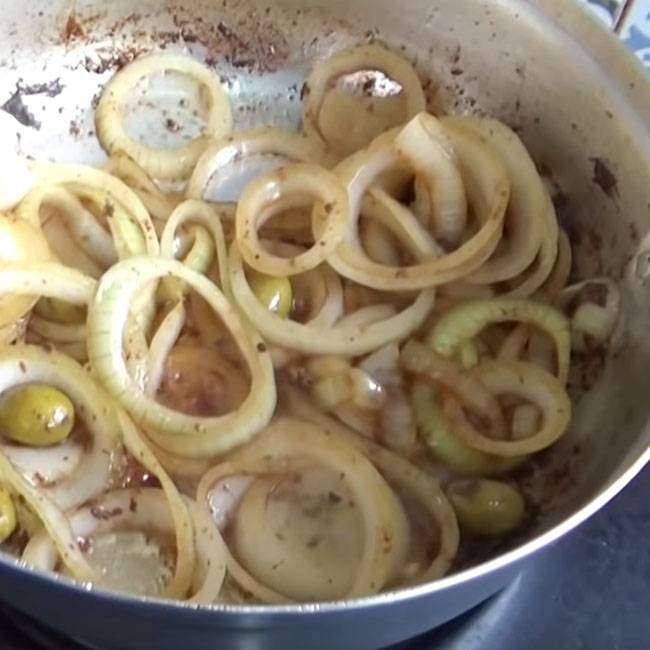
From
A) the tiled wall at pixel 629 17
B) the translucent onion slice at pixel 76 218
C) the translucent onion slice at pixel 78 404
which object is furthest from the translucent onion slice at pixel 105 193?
the tiled wall at pixel 629 17

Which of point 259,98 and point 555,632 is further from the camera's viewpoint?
point 259,98

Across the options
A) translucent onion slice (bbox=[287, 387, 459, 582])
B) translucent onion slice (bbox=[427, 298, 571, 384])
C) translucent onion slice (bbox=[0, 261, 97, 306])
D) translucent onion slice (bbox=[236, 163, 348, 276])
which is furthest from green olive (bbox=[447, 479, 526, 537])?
translucent onion slice (bbox=[0, 261, 97, 306])

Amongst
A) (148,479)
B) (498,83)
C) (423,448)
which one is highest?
(498,83)

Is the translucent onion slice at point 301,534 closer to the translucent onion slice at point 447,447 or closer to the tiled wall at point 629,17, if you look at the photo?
the translucent onion slice at point 447,447

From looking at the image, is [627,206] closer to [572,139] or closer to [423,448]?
[572,139]

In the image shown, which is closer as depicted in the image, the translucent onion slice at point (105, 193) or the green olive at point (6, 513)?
the green olive at point (6, 513)

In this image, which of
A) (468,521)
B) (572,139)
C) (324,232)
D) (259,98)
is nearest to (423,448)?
(468,521)

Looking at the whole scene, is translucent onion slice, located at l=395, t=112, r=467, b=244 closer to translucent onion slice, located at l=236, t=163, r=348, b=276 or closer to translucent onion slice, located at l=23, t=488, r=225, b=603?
translucent onion slice, located at l=236, t=163, r=348, b=276
